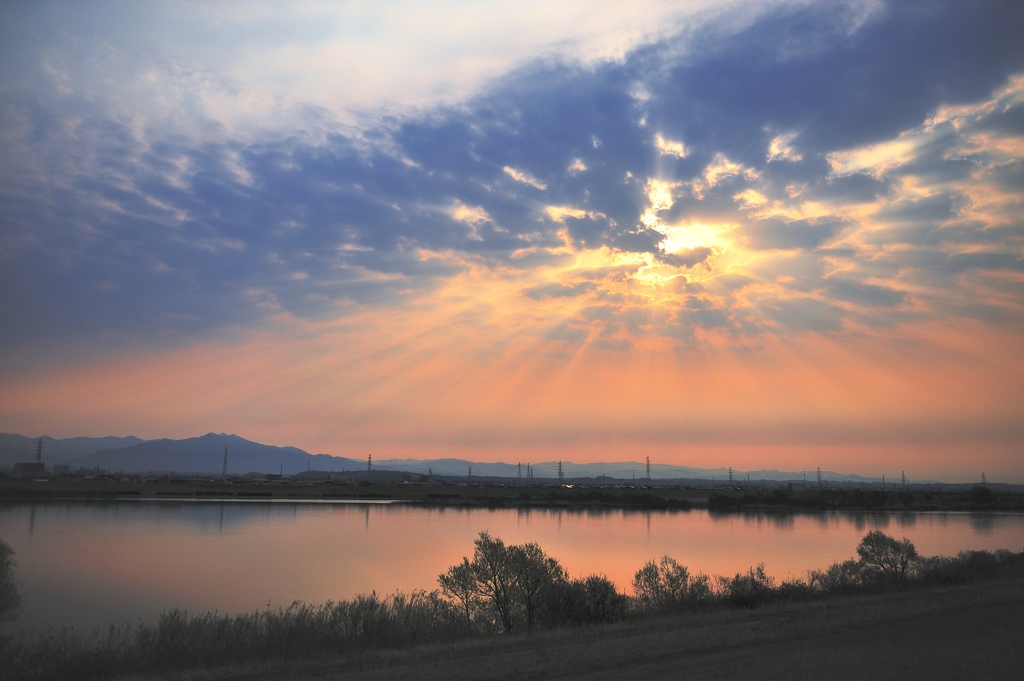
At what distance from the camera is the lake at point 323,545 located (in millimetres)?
28719

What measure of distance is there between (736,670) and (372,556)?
101 ft

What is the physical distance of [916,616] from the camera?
1809 centimetres

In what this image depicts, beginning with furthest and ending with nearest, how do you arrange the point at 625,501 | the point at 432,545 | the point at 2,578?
the point at 625,501, the point at 432,545, the point at 2,578

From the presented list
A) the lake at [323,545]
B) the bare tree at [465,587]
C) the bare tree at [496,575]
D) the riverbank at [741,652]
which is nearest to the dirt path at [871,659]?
the riverbank at [741,652]

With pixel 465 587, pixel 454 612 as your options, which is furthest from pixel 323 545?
pixel 454 612

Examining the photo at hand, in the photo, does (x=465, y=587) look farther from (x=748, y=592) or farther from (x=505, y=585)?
(x=748, y=592)

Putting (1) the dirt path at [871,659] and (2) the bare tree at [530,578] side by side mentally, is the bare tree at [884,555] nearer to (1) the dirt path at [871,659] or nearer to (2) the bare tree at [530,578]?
(1) the dirt path at [871,659]

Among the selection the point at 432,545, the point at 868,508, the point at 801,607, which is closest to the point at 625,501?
the point at 868,508

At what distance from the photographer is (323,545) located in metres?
44.7

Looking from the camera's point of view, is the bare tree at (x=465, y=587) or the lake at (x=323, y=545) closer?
the bare tree at (x=465, y=587)

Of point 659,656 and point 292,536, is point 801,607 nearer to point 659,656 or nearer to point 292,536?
point 659,656

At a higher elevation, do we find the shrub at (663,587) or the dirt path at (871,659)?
the dirt path at (871,659)

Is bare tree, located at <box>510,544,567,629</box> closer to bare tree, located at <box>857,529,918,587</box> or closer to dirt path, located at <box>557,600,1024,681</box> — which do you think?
dirt path, located at <box>557,600,1024,681</box>

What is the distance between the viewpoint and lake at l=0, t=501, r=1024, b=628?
28.7 meters
